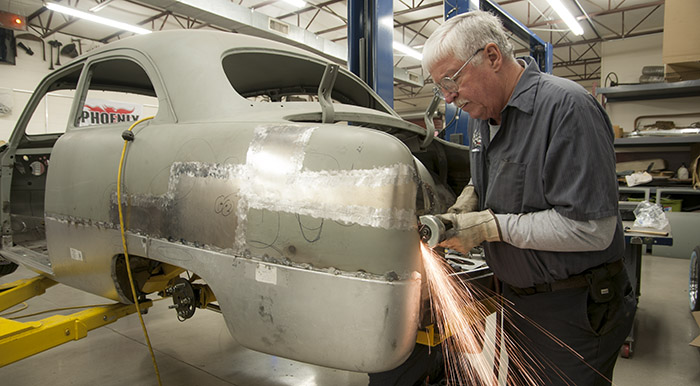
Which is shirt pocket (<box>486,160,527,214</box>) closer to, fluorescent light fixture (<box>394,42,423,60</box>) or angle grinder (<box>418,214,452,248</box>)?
angle grinder (<box>418,214,452,248</box>)

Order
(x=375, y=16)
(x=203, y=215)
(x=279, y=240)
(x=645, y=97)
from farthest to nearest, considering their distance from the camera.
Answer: (x=645, y=97), (x=375, y=16), (x=203, y=215), (x=279, y=240)

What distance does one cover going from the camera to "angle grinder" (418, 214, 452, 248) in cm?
124

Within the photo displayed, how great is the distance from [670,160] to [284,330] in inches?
396

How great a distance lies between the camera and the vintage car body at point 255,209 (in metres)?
1.25

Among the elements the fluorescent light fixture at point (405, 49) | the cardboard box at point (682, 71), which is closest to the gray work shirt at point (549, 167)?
the cardboard box at point (682, 71)

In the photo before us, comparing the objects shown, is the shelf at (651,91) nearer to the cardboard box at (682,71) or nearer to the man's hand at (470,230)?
the cardboard box at (682,71)

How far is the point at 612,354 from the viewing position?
5.03 feet

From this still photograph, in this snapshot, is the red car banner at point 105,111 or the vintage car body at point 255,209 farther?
the red car banner at point 105,111

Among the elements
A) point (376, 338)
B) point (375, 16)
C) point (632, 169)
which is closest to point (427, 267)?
point (376, 338)

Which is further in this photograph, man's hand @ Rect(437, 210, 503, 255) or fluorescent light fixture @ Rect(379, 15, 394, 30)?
fluorescent light fixture @ Rect(379, 15, 394, 30)

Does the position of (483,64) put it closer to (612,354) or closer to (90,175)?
(612,354)

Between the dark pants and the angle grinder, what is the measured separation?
0.54 m

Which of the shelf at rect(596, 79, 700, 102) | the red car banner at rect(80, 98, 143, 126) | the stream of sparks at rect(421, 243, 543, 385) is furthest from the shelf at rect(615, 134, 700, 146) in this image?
the red car banner at rect(80, 98, 143, 126)

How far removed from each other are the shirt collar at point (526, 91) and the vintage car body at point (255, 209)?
0.39 m
